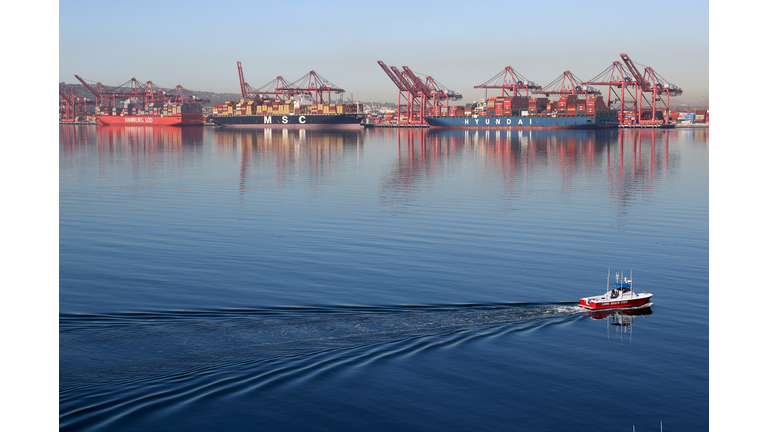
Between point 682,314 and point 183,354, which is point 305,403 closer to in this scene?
point 183,354

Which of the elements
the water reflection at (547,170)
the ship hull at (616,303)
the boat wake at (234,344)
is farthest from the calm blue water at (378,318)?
the water reflection at (547,170)

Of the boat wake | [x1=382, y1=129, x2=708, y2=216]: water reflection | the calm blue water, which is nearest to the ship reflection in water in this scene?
the calm blue water

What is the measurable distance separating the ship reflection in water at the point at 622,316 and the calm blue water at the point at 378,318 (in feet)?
0.36

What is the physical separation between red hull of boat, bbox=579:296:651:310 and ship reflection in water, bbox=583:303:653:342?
143 millimetres

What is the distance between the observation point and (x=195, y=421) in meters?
12.4

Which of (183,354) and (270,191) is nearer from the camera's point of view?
(183,354)

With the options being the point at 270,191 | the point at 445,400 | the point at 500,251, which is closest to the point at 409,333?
the point at 445,400

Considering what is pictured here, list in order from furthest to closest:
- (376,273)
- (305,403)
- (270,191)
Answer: (270,191) → (376,273) → (305,403)

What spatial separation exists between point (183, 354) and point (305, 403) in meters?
3.58

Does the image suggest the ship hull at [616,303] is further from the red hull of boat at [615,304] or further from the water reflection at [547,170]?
the water reflection at [547,170]

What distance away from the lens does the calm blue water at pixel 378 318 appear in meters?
13.1

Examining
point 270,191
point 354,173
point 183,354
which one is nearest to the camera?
point 183,354
